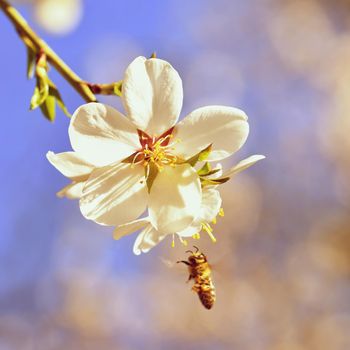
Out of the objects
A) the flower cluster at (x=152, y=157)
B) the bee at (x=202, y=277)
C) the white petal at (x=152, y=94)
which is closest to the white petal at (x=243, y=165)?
the flower cluster at (x=152, y=157)

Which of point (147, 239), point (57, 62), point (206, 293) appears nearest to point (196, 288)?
point (206, 293)

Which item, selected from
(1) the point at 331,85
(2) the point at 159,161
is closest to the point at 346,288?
(1) the point at 331,85

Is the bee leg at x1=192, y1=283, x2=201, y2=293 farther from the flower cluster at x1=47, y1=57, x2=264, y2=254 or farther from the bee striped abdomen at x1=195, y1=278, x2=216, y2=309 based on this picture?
the flower cluster at x1=47, y1=57, x2=264, y2=254

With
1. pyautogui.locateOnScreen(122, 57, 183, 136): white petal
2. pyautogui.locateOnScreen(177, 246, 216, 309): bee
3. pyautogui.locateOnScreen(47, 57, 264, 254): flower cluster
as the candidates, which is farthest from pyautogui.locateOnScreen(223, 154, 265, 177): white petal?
pyautogui.locateOnScreen(177, 246, 216, 309): bee

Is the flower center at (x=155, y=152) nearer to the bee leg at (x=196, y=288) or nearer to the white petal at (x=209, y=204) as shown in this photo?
the white petal at (x=209, y=204)

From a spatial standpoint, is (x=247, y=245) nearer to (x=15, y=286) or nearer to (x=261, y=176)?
(x=261, y=176)
